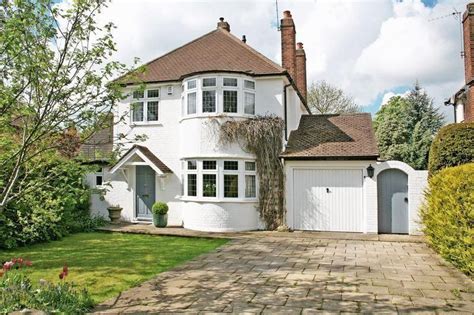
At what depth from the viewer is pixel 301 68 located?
68.0 ft

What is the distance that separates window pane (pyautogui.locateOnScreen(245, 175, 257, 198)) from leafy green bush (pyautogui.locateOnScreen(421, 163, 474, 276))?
20.6ft

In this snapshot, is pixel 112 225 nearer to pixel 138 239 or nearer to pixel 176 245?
pixel 138 239

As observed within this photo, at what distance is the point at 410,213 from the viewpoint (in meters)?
13.1

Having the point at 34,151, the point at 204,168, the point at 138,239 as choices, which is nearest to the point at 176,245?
the point at 138,239

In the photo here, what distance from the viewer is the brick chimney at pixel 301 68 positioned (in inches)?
813

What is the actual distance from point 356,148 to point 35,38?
1151 centimetres

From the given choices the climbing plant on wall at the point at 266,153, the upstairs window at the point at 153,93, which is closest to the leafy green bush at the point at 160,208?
the climbing plant on wall at the point at 266,153

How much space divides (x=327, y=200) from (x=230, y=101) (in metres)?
5.19

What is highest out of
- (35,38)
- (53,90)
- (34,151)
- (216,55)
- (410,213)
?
(216,55)

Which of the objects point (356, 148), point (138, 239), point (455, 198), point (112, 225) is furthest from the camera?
point (112, 225)

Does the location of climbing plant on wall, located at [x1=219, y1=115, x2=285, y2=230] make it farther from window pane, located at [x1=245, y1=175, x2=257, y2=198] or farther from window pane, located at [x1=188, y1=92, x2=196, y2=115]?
window pane, located at [x1=188, y1=92, x2=196, y2=115]

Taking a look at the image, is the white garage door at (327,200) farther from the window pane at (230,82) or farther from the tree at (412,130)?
the tree at (412,130)

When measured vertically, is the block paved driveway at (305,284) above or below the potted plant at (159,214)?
below

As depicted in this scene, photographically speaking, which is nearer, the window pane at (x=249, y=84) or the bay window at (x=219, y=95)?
the bay window at (x=219, y=95)
